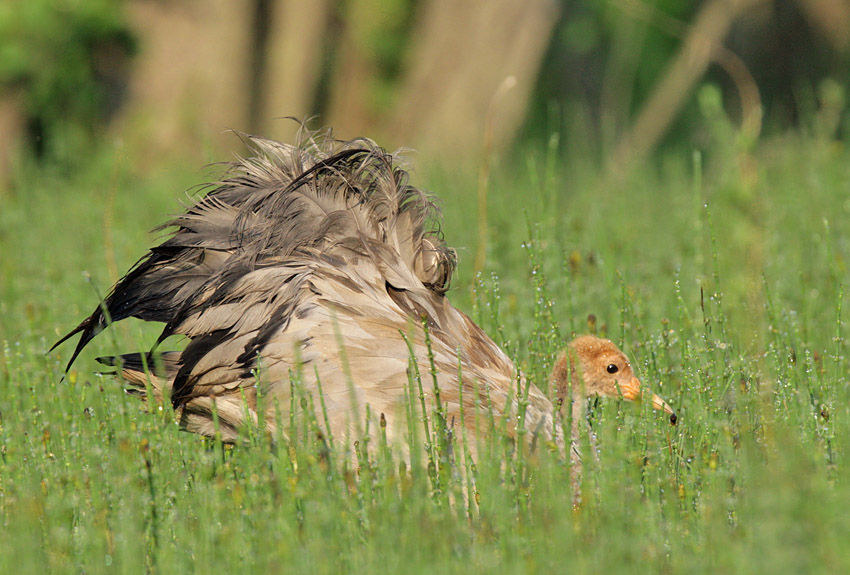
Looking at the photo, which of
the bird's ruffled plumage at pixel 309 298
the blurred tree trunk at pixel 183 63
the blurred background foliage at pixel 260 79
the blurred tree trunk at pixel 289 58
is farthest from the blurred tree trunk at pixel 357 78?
the bird's ruffled plumage at pixel 309 298

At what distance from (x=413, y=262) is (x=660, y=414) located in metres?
1.22

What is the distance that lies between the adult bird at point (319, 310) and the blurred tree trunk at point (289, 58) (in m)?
7.61

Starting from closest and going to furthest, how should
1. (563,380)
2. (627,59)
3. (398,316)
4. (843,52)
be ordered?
(398,316) → (563,380) → (843,52) → (627,59)

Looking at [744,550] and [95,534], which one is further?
[95,534]

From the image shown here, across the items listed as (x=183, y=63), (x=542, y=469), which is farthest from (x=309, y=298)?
(x=183, y=63)

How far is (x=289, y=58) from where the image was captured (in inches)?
488

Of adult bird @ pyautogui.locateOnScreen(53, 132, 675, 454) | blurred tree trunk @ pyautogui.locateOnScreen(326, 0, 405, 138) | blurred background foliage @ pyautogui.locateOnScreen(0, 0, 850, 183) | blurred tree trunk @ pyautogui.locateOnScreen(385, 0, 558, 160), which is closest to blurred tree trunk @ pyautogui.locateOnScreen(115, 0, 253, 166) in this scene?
blurred background foliage @ pyautogui.locateOnScreen(0, 0, 850, 183)

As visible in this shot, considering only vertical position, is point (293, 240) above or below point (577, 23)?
below

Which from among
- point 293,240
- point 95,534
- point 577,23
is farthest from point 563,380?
point 577,23

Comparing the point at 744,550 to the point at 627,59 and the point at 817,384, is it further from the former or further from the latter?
the point at 627,59

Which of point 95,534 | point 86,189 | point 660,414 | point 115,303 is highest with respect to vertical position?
point 86,189

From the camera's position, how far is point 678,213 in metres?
7.81

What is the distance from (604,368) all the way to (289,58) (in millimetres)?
8398

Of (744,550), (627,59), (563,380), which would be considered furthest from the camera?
(627,59)
